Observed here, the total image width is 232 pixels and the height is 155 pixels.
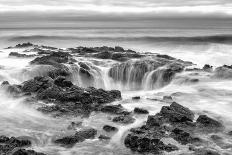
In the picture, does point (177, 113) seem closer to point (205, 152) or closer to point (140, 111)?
point (140, 111)

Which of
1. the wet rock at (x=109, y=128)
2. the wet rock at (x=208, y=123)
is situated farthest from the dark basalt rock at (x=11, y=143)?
the wet rock at (x=208, y=123)

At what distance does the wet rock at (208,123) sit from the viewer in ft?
62.1

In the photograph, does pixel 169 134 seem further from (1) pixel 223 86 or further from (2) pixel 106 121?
(1) pixel 223 86

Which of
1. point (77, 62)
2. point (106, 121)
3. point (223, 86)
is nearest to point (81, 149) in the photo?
point (106, 121)

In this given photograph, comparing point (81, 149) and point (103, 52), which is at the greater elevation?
point (103, 52)

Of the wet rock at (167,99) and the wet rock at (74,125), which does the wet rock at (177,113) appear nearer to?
the wet rock at (167,99)

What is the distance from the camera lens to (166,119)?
63.5ft

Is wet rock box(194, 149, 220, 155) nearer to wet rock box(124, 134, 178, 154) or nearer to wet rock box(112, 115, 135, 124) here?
wet rock box(124, 134, 178, 154)

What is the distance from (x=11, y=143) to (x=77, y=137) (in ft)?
9.19

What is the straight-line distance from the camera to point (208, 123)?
19.2m

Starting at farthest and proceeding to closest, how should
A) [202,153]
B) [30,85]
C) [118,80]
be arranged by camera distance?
[118,80] < [30,85] < [202,153]

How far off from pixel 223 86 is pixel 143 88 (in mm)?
6253

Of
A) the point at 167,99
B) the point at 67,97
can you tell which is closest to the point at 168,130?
the point at 167,99

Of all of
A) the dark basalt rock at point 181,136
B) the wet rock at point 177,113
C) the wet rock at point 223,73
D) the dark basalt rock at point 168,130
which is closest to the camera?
the dark basalt rock at point 168,130
